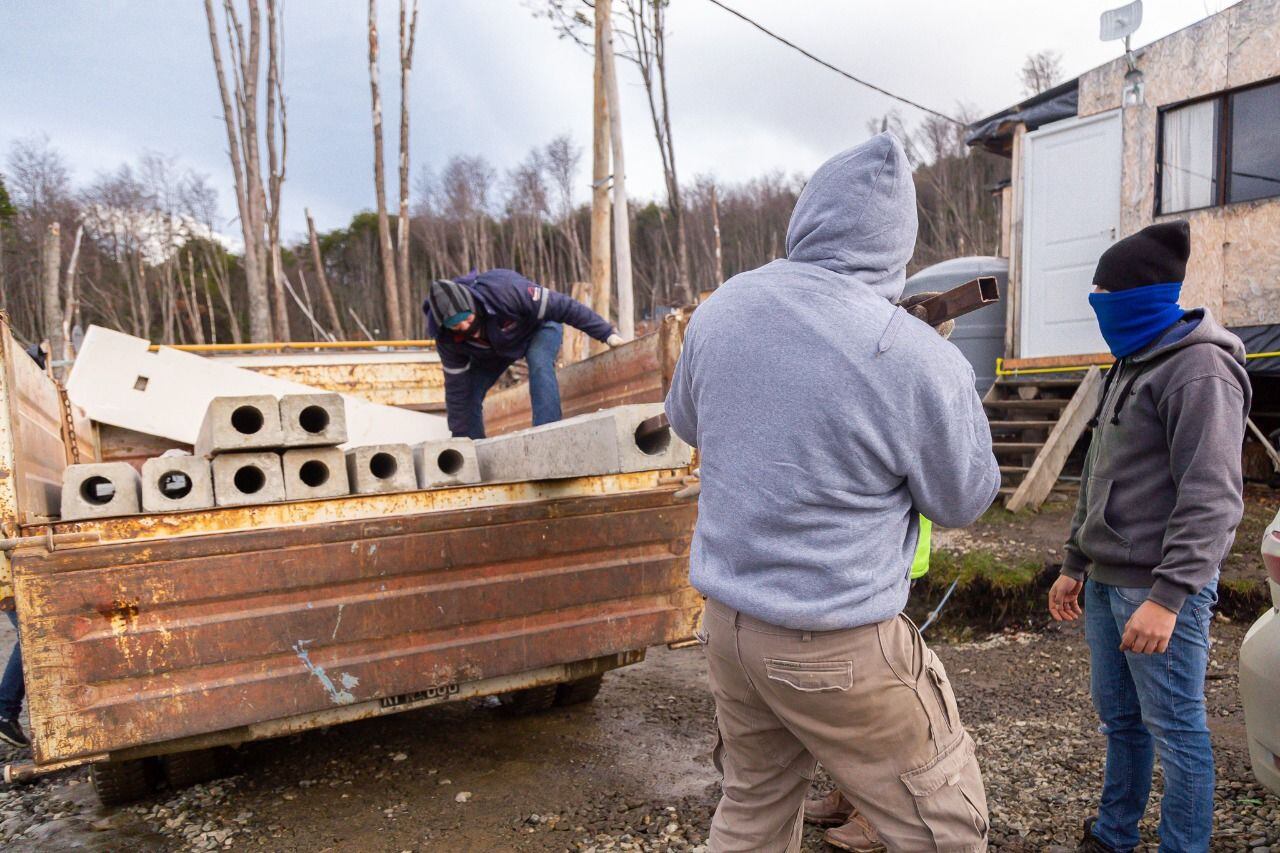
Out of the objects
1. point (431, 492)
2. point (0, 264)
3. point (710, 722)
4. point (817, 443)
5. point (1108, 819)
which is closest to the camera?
point (817, 443)

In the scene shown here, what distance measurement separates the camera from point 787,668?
1.72m

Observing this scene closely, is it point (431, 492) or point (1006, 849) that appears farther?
point (431, 492)

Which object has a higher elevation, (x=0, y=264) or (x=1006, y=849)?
(x=0, y=264)

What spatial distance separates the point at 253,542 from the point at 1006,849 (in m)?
2.70

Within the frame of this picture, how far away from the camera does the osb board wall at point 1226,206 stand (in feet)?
26.3

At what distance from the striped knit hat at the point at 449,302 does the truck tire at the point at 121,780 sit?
107 inches

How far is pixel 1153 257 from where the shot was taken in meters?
2.43

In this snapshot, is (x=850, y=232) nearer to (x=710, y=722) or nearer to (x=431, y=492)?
(x=431, y=492)

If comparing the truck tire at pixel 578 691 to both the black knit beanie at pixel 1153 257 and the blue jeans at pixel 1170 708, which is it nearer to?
the blue jeans at pixel 1170 708

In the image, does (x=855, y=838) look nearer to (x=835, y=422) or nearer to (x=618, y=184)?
(x=835, y=422)

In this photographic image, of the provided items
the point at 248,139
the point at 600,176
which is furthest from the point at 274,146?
the point at 600,176

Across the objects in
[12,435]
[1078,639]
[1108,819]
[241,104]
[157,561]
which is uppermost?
[241,104]

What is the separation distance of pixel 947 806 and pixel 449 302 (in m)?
4.06

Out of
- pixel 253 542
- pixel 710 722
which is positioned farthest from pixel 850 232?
pixel 710 722
